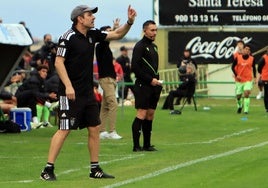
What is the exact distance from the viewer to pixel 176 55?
126 ft

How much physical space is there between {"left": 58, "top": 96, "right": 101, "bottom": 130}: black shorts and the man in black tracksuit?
13.4 feet

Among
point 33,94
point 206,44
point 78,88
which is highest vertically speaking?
point 206,44

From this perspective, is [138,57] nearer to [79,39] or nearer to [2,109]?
[79,39]

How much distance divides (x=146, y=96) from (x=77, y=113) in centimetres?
429

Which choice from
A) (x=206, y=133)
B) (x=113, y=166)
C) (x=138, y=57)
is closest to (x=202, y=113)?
(x=206, y=133)

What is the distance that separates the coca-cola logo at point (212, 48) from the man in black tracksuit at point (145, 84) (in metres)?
20.4

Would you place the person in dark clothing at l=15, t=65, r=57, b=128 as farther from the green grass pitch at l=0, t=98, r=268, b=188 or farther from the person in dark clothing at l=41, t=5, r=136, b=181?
the person in dark clothing at l=41, t=5, r=136, b=181

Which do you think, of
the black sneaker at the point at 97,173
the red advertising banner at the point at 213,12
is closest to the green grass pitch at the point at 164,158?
the black sneaker at the point at 97,173

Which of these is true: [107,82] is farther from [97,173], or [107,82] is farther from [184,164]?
[97,173]

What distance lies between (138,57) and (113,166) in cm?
297

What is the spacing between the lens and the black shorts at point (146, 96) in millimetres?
17281

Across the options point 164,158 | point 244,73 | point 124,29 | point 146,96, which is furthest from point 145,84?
point 244,73

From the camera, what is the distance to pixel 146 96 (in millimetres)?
17297

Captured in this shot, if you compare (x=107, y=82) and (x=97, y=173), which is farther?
(x=107, y=82)
